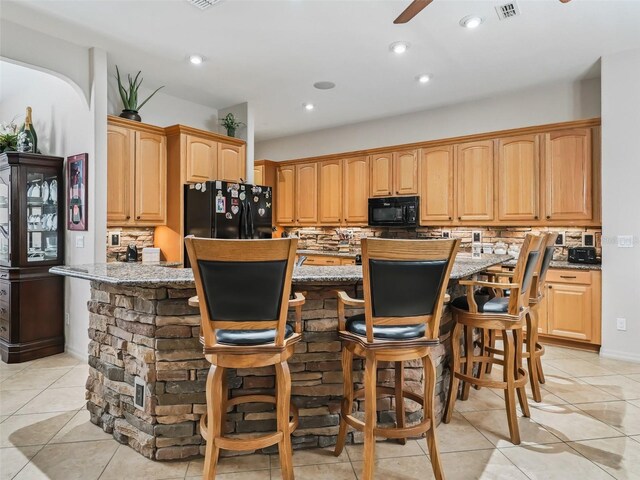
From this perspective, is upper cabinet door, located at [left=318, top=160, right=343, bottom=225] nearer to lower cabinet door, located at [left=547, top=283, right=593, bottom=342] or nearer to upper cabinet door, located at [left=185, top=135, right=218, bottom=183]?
upper cabinet door, located at [left=185, top=135, right=218, bottom=183]

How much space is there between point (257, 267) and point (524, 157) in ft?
13.3

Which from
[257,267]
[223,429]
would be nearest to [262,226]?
[223,429]

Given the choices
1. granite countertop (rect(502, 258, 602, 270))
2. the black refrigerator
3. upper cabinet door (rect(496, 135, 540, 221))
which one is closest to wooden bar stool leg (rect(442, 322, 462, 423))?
granite countertop (rect(502, 258, 602, 270))

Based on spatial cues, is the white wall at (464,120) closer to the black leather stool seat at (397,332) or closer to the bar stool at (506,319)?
the bar stool at (506,319)

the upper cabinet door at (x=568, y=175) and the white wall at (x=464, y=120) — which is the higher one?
the white wall at (x=464, y=120)

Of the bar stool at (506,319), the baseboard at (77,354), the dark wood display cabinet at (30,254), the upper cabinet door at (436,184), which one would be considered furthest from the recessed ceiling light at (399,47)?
the baseboard at (77,354)

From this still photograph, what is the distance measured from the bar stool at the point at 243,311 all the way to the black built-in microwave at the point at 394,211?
3.76m

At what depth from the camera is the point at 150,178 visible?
4316mm

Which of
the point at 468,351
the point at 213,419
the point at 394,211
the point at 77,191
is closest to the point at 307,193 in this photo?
the point at 394,211

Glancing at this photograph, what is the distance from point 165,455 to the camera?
82.3 inches

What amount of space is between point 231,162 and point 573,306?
4.13 meters

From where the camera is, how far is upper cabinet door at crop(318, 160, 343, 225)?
602 cm

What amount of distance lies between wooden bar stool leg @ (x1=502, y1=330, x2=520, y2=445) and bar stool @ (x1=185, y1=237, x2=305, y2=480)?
1.33 metres

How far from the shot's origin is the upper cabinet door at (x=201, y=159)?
444 cm
